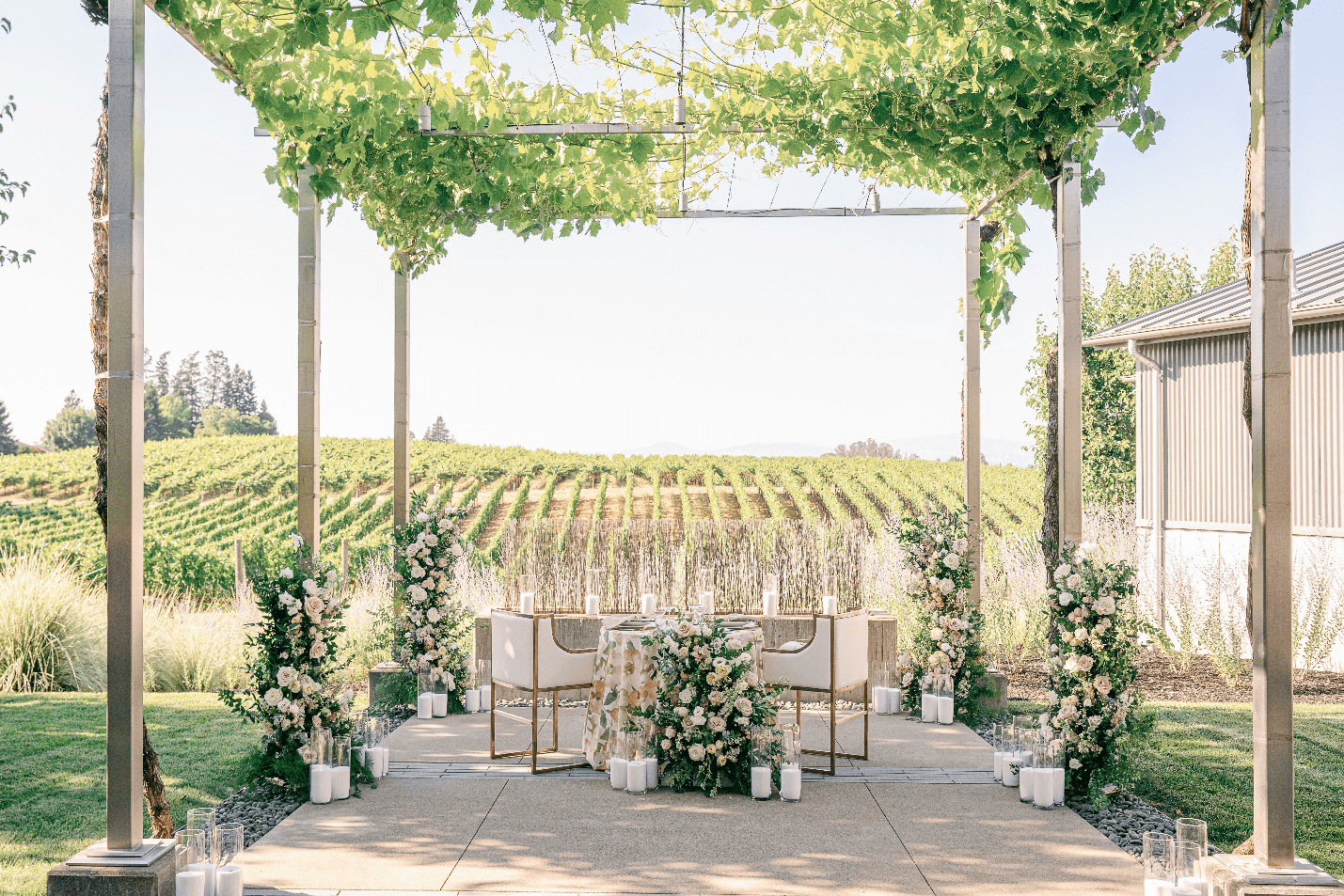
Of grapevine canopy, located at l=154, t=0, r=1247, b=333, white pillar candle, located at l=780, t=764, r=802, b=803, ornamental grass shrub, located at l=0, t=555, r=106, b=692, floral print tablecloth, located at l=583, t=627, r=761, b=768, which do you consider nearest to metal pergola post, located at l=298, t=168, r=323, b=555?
grapevine canopy, located at l=154, t=0, r=1247, b=333

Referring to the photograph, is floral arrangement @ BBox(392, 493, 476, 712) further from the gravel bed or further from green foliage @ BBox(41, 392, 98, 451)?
green foliage @ BBox(41, 392, 98, 451)

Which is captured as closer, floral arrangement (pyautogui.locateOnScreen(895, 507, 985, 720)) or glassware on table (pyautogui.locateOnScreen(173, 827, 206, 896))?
glassware on table (pyautogui.locateOnScreen(173, 827, 206, 896))

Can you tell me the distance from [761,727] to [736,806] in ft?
1.23

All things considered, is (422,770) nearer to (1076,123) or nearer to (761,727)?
(761,727)

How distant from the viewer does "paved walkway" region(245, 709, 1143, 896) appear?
3.83 meters

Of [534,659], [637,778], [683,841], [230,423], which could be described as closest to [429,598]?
[534,659]

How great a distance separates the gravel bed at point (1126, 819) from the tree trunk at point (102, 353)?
3.69 metres

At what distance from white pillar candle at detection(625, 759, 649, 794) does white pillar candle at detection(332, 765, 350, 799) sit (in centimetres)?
128

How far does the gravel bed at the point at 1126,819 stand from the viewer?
4383 millimetres

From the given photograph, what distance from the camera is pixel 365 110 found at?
5297 mm

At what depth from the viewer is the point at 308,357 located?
18.4 ft

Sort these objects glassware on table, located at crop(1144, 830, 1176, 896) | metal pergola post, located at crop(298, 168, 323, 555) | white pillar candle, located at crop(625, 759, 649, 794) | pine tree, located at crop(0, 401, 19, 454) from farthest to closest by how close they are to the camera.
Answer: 1. pine tree, located at crop(0, 401, 19, 454)
2. metal pergola post, located at crop(298, 168, 323, 555)
3. white pillar candle, located at crop(625, 759, 649, 794)
4. glassware on table, located at crop(1144, 830, 1176, 896)

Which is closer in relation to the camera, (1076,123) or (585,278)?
(1076,123)

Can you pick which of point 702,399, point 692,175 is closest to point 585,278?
point 702,399
